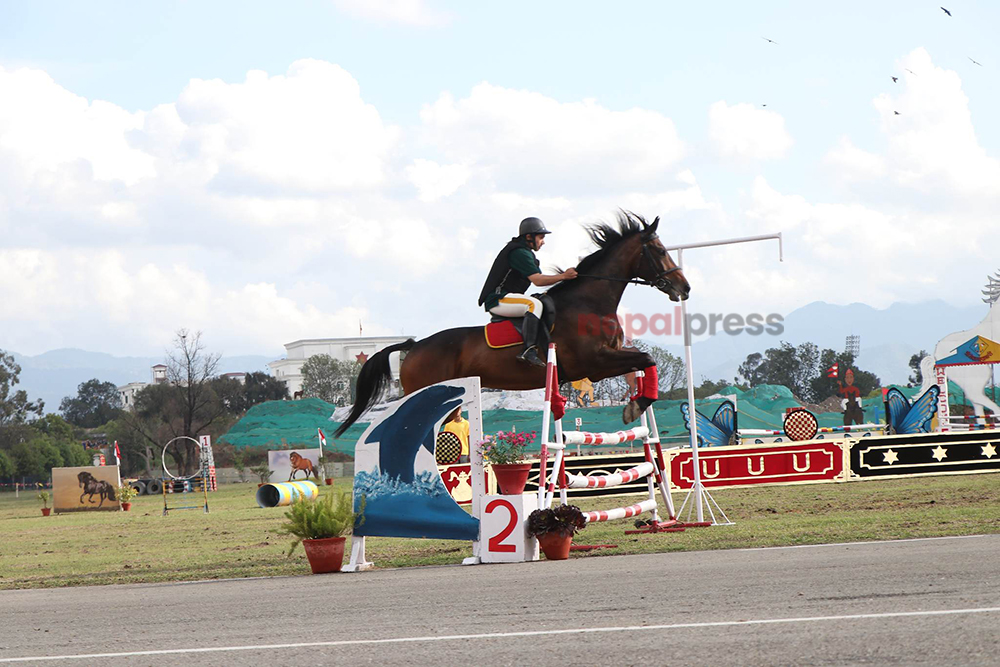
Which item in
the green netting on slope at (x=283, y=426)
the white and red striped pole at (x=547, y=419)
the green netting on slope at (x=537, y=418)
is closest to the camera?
the white and red striped pole at (x=547, y=419)

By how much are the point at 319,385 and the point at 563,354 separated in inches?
3010

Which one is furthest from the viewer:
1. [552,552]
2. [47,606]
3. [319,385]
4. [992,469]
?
[319,385]

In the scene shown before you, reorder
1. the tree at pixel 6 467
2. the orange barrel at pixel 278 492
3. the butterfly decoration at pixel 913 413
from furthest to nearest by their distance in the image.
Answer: the tree at pixel 6 467, the butterfly decoration at pixel 913 413, the orange barrel at pixel 278 492

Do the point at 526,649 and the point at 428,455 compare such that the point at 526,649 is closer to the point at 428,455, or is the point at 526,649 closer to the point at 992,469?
the point at 428,455

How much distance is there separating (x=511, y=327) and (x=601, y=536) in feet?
7.83

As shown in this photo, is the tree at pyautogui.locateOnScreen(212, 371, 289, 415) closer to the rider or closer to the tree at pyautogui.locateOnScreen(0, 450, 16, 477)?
the tree at pyautogui.locateOnScreen(0, 450, 16, 477)

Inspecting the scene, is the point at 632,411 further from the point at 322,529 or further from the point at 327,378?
the point at 327,378

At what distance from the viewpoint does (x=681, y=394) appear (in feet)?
225

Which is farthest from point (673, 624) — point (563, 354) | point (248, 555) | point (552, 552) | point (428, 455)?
point (248, 555)

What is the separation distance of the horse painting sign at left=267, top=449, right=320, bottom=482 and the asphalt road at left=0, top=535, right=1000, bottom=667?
28.9m

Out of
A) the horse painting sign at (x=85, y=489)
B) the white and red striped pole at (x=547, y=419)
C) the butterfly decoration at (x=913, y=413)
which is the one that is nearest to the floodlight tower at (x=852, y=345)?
the butterfly decoration at (x=913, y=413)

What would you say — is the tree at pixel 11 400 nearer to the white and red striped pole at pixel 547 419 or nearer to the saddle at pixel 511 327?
the saddle at pixel 511 327

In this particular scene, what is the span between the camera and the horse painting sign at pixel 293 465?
3659cm

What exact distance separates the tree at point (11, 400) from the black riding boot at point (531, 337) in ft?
258
